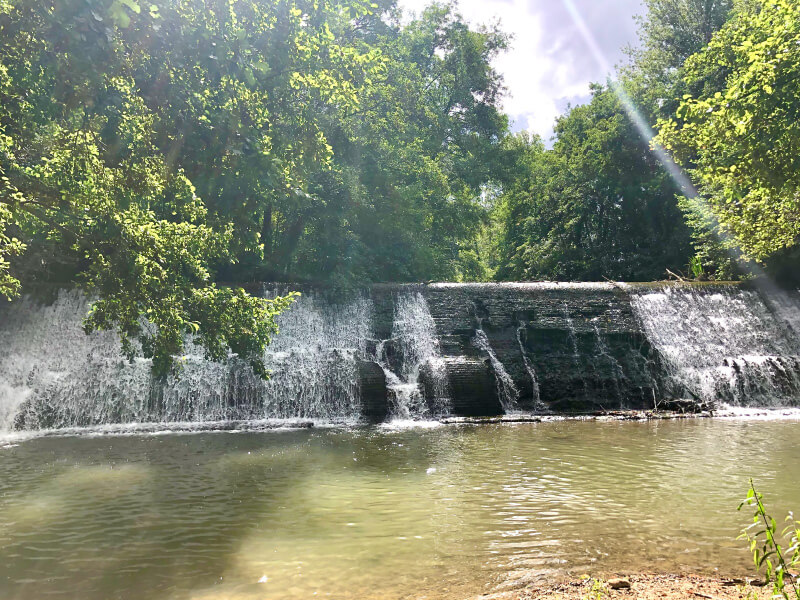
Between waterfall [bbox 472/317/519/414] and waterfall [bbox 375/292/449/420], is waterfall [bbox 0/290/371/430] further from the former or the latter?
waterfall [bbox 472/317/519/414]

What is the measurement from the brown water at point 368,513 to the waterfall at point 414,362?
3.82 m

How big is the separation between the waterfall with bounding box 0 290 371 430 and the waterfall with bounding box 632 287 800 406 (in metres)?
9.05

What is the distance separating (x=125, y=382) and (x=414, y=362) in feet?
23.6

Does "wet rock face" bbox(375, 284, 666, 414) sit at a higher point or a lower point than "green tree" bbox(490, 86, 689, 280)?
lower

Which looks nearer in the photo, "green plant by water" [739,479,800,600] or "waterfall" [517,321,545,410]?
"green plant by water" [739,479,800,600]

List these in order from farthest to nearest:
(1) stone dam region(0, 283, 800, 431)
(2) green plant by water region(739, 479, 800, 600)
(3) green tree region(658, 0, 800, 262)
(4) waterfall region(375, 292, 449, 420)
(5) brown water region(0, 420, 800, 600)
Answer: (4) waterfall region(375, 292, 449, 420) → (1) stone dam region(0, 283, 800, 431) → (3) green tree region(658, 0, 800, 262) → (5) brown water region(0, 420, 800, 600) → (2) green plant by water region(739, 479, 800, 600)

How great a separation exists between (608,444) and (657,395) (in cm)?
655

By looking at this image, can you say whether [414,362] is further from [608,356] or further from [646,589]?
[646,589]

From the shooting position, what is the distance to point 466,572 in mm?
4480

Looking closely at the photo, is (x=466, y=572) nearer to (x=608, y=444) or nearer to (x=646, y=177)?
(x=608, y=444)

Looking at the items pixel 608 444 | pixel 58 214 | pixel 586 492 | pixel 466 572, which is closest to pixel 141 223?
pixel 58 214

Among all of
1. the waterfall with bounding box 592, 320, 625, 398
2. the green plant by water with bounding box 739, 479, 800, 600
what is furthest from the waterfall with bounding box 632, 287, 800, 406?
the green plant by water with bounding box 739, 479, 800, 600

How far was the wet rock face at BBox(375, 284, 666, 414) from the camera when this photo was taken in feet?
50.5

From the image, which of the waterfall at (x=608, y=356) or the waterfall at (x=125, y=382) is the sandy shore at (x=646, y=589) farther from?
the waterfall at (x=608, y=356)
